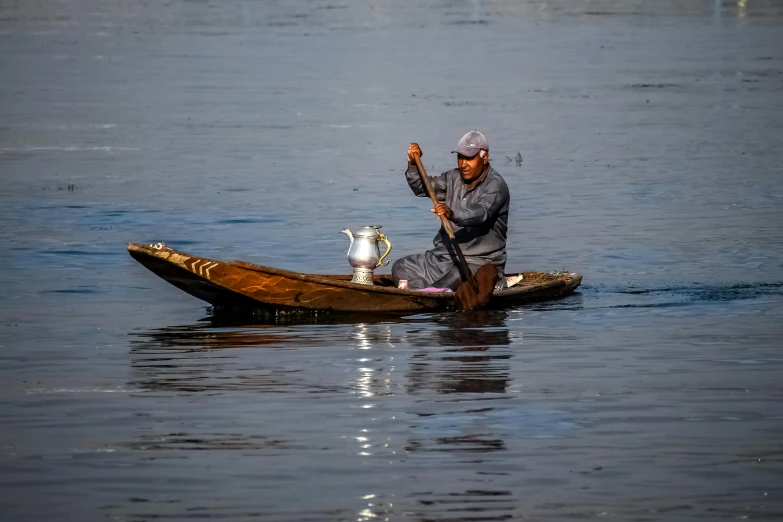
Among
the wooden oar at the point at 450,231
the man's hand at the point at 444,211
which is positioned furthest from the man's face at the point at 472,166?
the man's hand at the point at 444,211

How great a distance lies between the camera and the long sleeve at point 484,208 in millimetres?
11711

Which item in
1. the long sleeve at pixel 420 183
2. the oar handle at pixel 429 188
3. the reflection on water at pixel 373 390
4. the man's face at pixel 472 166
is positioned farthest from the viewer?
the long sleeve at pixel 420 183

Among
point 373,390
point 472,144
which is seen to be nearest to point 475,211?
point 472,144

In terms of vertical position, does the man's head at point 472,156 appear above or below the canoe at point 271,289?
above

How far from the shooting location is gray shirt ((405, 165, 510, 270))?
11766 millimetres

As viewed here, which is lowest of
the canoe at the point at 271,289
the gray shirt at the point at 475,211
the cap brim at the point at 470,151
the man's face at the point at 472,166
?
the canoe at the point at 271,289

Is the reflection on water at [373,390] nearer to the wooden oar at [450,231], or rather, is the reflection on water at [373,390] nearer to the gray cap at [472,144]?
the wooden oar at [450,231]

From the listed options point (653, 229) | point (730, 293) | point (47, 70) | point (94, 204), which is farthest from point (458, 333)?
point (47, 70)

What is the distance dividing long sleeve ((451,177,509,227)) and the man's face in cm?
13

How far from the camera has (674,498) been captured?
279 inches

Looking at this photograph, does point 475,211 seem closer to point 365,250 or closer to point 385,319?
point 365,250

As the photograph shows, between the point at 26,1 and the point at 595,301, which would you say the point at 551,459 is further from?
the point at 26,1

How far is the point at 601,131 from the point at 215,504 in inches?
768

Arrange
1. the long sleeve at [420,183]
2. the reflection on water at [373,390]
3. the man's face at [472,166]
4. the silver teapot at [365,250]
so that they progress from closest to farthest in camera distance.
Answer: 1. the reflection on water at [373,390]
2. the man's face at [472,166]
3. the long sleeve at [420,183]
4. the silver teapot at [365,250]
